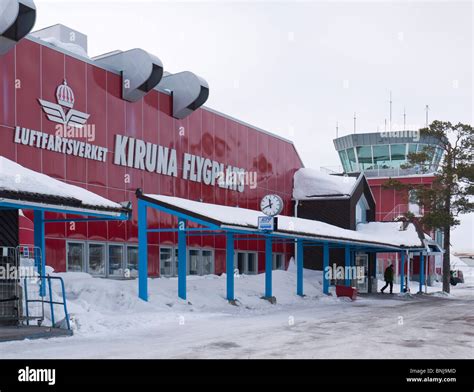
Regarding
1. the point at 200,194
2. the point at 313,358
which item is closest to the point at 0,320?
the point at 313,358

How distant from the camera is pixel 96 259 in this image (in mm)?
23594

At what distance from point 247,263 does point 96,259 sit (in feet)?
38.3

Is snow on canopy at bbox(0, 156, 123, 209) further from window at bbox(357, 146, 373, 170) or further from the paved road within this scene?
window at bbox(357, 146, 373, 170)

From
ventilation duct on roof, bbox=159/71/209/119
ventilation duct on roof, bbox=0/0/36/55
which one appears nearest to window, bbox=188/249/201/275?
ventilation duct on roof, bbox=159/71/209/119

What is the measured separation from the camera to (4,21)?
18484 millimetres

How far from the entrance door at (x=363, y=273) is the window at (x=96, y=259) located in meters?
18.3

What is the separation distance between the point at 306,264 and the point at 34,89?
21.2m

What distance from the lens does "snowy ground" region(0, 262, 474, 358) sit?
11195 millimetres

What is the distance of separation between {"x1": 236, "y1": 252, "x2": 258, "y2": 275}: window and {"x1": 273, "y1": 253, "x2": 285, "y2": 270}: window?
2.53m

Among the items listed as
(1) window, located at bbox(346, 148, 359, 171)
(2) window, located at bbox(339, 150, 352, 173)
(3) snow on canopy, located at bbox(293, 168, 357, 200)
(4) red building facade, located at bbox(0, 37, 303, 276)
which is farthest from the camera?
(2) window, located at bbox(339, 150, 352, 173)

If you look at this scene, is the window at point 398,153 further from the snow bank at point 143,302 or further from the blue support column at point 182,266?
the blue support column at point 182,266

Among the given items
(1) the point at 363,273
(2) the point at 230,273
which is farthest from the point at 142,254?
(1) the point at 363,273

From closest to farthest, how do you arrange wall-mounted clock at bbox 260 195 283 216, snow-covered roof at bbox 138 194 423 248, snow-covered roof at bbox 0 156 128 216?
1. snow-covered roof at bbox 0 156 128 216
2. snow-covered roof at bbox 138 194 423 248
3. wall-mounted clock at bbox 260 195 283 216

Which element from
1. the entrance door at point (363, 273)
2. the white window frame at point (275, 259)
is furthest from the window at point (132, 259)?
the entrance door at point (363, 273)
